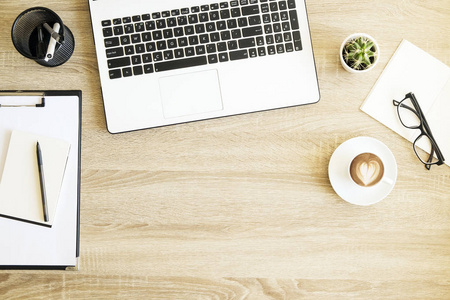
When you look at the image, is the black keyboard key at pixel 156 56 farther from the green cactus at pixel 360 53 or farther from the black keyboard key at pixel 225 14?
the green cactus at pixel 360 53

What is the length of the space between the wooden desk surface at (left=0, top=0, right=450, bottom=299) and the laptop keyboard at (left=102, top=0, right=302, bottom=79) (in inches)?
3.0

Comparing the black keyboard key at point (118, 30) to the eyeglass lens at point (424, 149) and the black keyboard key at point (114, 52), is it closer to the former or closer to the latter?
the black keyboard key at point (114, 52)

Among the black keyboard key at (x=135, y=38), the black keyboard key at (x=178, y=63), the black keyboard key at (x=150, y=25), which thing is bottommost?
the black keyboard key at (x=178, y=63)

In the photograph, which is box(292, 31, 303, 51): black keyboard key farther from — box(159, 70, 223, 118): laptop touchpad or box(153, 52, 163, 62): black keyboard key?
box(153, 52, 163, 62): black keyboard key

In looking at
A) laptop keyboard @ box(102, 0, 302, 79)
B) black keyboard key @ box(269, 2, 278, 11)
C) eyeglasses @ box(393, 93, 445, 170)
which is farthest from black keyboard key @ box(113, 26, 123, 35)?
eyeglasses @ box(393, 93, 445, 170)

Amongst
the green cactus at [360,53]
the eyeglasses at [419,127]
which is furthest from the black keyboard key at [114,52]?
the eyeglasses at [419,127]

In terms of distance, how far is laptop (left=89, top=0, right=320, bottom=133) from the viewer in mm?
895

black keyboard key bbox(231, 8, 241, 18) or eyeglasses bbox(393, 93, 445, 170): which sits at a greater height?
black keyboard key bbox(231, 8, 241, 18)

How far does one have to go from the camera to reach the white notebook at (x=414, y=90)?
92 cm

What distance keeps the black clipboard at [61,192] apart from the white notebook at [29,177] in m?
0.01

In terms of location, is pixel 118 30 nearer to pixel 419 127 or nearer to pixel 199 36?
pixel 199 36

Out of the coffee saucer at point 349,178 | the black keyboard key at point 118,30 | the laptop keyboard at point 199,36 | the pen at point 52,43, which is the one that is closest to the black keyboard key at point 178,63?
the laptop keyboard at point 199,36

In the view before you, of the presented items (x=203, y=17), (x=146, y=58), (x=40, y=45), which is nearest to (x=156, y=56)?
(x=146, y=58)

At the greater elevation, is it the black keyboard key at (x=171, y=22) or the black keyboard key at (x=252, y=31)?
the black keyboard key at (x=171, y=22)
